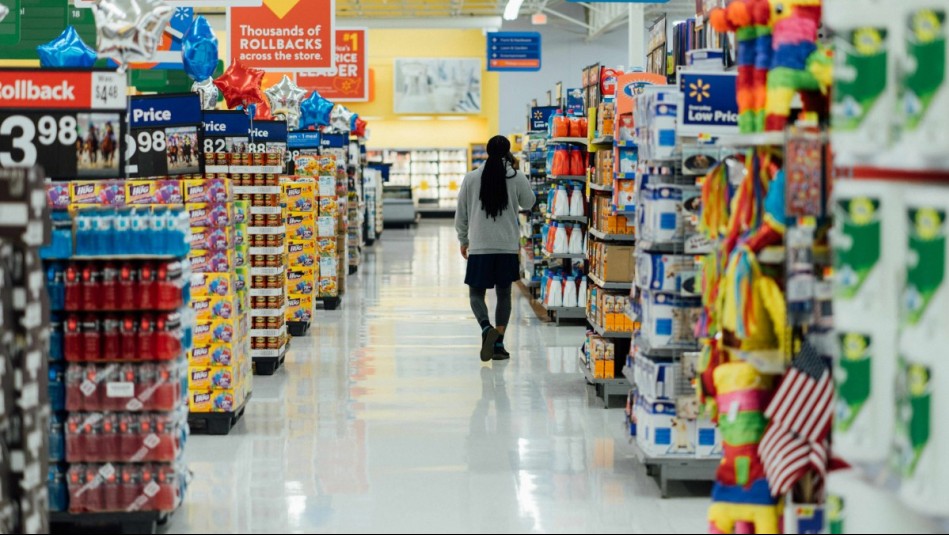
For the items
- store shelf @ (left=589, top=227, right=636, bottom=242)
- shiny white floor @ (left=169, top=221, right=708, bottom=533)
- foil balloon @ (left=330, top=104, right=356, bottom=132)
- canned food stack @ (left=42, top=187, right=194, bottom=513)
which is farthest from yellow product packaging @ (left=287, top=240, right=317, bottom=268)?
canned food stack @ (left=42, top=187, right=194, bottom=513)

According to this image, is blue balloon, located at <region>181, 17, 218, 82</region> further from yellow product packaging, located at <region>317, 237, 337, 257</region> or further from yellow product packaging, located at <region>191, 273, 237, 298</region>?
yellow product packaging, located at <region>317, 237, 337, 257</region>

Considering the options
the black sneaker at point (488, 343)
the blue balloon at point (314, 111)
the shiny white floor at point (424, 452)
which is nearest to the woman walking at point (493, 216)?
the black sneaker at point (488, 343)

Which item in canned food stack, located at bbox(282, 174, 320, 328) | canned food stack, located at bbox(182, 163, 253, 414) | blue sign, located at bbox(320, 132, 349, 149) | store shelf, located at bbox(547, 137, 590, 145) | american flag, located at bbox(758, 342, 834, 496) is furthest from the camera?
blue sign, located at bbox(320, 132, 349, 149)

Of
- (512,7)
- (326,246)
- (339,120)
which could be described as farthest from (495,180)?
(512,7)

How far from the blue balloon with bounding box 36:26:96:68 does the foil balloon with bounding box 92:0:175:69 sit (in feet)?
6.96

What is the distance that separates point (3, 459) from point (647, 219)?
3311 millimetres

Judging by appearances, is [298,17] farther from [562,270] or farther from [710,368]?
[710,368]

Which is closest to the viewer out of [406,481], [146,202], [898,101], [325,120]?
[898,101]

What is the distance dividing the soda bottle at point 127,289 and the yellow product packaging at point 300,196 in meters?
6.34

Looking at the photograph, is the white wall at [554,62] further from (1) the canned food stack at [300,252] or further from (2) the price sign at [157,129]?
(2) the price sign at [157,129]

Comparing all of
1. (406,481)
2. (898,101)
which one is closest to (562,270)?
(406,481)

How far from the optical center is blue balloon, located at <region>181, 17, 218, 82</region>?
850 cm

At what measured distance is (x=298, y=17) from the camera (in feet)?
41.8

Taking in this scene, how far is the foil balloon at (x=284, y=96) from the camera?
1376cm
